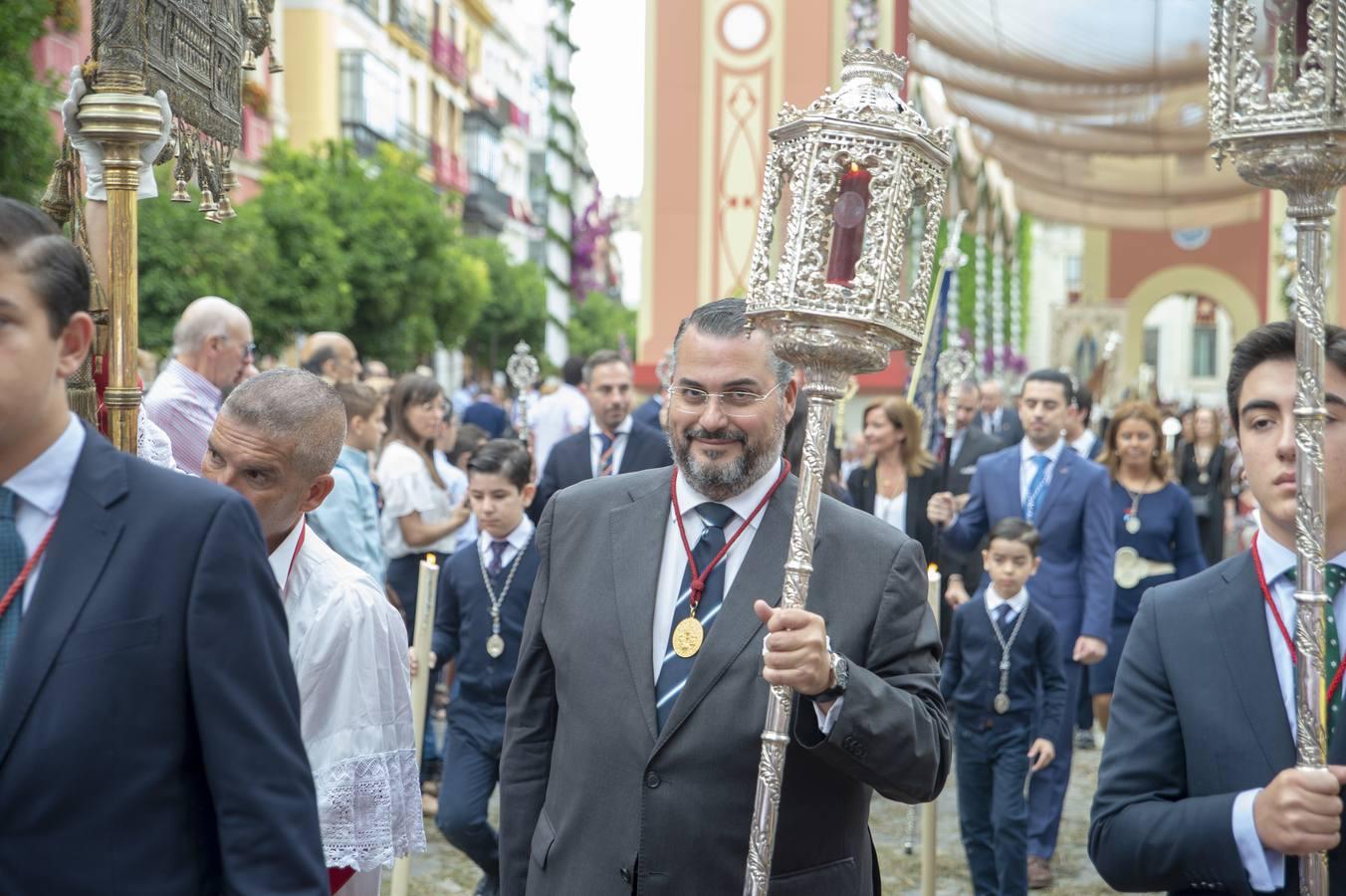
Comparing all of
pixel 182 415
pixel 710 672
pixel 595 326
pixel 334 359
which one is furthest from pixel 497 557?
pixel 595 326

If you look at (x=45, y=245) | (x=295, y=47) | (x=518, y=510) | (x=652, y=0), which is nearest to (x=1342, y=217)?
(x=652, y=0)

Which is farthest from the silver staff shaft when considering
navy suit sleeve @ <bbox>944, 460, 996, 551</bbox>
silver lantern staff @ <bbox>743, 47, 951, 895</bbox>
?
navy suit sleeve @ <bbox>944, 460, 996, 551</bbox>

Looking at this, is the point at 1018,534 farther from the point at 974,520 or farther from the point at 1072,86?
the point at 1072,86

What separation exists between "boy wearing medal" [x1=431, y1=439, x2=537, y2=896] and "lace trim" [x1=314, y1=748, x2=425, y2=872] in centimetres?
238

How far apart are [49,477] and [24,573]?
144mm

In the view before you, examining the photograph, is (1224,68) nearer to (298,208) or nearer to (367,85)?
(298,208)

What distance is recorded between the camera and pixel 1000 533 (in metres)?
7.05

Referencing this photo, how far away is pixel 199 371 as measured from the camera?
246 inches

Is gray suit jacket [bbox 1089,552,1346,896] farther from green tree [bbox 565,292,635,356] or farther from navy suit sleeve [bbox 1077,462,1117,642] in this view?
green tree [bbox 565,292,635,356]

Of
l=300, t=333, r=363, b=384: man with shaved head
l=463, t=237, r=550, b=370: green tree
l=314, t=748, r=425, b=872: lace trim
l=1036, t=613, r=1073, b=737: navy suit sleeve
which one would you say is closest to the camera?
l=314, t=748, r=425, b=872: lace trim

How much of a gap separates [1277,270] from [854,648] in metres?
23.0

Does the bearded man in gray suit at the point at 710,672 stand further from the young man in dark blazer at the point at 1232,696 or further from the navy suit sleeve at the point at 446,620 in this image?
the navy suit sleeve at the point at 446,620

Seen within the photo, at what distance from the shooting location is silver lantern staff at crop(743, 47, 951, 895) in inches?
122

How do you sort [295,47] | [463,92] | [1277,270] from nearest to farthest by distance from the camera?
[1277,270] → [295,47] → [463,92]
